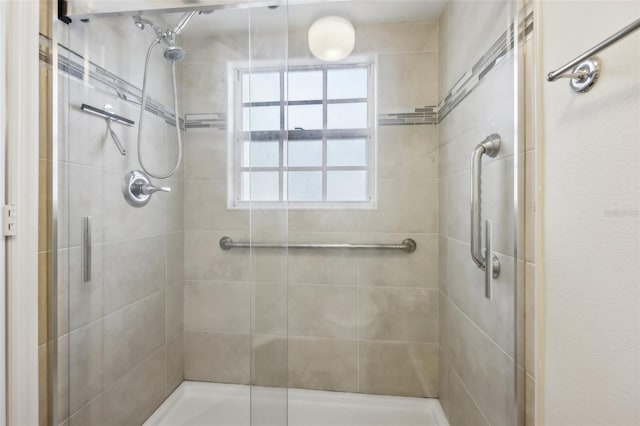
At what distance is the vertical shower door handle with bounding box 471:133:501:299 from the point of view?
96 cm

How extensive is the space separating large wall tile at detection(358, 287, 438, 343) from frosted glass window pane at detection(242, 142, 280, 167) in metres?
0.80

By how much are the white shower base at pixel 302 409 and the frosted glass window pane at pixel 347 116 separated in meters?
1.26

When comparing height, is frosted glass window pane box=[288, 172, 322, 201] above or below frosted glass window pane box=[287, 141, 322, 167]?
below

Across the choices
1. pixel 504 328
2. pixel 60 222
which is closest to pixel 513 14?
pixel 504 328

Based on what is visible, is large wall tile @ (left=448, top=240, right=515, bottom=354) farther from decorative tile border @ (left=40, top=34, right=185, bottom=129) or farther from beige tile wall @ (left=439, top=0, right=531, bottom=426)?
decorative tile border @ (left=40, top=34, right=185, bottom=129)

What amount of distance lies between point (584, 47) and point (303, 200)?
114cm

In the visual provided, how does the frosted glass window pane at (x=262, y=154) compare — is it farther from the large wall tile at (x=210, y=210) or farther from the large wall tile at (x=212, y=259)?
the large wall tile at (x=212, y=259)

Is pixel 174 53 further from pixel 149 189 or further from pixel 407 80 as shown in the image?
pixel 407 80

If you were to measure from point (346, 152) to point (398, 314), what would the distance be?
0.86 m

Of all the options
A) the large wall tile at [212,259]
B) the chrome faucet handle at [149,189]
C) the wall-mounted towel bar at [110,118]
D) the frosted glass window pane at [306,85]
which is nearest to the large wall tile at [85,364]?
the large wall tile at [212,259]

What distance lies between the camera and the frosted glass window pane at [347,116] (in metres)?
1.55

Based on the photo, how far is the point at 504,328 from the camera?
0.91m

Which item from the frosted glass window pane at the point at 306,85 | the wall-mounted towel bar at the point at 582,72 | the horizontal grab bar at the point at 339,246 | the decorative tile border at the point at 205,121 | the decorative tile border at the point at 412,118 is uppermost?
the frosted glass window pane at the point at 306,85

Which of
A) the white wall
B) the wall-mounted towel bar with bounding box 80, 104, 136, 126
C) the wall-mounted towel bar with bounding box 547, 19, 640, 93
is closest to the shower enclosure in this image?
the wall-mounted towel bar with bounding box 80, 104, 136, 126
